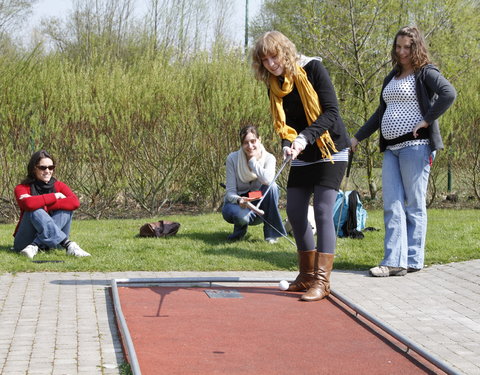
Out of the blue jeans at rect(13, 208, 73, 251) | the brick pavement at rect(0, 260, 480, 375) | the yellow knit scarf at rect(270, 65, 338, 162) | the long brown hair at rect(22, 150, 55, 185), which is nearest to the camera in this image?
the brick pavement at rect(0, 260, 480, 375)

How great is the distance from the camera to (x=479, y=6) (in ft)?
63.9

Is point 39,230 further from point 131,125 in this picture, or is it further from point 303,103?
point 131,125

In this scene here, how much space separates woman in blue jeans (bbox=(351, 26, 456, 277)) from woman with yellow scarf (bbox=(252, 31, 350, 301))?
908mm

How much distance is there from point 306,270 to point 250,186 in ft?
8.99

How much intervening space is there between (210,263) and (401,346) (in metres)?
3.17

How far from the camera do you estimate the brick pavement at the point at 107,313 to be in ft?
14.3

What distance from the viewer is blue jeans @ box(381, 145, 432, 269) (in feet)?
23.2

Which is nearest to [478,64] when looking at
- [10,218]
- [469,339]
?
[10,218]

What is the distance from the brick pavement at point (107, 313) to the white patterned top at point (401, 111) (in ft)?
4.33

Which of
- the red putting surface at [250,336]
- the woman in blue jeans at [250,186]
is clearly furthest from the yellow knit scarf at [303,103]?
the woman in blue jeans at [250,186]

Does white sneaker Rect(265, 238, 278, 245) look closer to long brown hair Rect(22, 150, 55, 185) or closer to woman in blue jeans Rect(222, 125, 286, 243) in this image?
woman in blue jeans Rect(222, 125, 286, 243)

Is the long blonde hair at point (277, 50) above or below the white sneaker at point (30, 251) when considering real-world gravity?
above

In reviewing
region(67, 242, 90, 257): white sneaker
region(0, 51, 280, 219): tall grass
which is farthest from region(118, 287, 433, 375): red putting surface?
region(0, 51, 280, 219): tall grass

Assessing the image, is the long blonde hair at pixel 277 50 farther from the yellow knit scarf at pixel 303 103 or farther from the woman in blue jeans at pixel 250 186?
the woman in blue jeans at pixel 250 186
